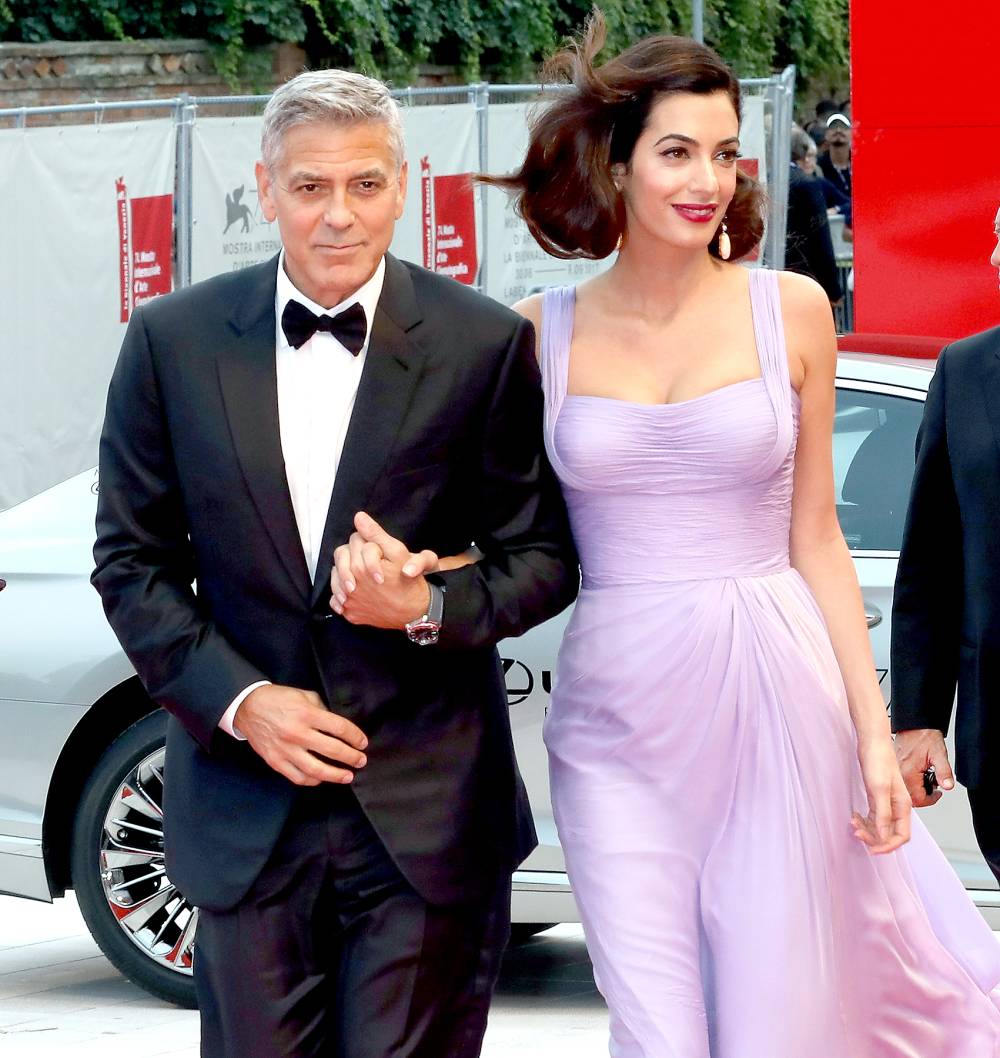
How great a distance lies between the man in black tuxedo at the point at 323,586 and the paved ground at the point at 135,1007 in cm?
237

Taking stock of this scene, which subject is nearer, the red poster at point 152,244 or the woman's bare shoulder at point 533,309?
the woman's bare shoulder at point 533,309

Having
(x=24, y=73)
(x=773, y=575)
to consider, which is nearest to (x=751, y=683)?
(x=773, y=575)

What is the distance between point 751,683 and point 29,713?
2821 mm

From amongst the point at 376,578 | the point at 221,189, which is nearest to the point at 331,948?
the point at 376,578

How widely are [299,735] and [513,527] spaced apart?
0.49 meters

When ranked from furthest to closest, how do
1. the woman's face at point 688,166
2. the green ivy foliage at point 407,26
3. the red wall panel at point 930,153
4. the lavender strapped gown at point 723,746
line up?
the green ivy foliage at point 407,26 → the red wall panel at point 930,153 → the woman's face at point 688,166 → the lavender strapped gown at point 723,746

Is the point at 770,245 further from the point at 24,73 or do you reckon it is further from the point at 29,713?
the point at 29,713

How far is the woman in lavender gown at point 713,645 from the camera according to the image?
3916mm

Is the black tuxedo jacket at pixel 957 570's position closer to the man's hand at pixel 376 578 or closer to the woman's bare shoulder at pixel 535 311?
the woman's bare shoulder at pixel 535 311

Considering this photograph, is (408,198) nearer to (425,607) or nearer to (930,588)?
(930,588)

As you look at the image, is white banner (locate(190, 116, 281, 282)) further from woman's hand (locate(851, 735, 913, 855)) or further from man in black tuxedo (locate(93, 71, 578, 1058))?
man in black tuxedo (locate(93, 71, 578, 1058))

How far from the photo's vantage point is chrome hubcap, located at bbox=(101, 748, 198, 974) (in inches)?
242

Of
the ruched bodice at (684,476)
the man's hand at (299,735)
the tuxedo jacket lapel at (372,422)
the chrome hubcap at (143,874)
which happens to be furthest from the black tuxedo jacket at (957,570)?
the chrome hubcap at (143,874)

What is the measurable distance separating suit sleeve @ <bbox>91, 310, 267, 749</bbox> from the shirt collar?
0.69 ft
